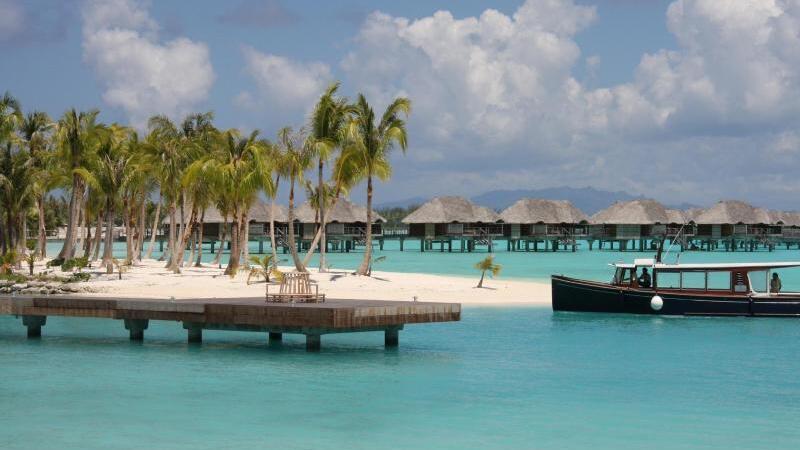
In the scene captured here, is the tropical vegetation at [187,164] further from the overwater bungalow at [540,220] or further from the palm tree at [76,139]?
the overwater bungalow at [540,220]

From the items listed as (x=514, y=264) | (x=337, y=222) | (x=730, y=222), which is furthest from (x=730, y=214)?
(x=337, y=222)

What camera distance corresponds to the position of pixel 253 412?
17969 millimetres

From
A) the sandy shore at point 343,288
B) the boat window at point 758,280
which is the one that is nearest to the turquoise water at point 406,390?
the boat window at point 758,280

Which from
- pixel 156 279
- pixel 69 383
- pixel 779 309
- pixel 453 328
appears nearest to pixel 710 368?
pixel 453 328

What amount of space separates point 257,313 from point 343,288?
52.4 feet

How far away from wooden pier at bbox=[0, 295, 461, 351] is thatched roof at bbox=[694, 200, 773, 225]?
96.5 metres

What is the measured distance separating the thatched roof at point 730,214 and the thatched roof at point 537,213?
15.0m

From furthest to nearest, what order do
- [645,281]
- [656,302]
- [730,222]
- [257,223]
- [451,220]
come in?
[730,222], [451,220], [257,223], [645,281], [656,302]

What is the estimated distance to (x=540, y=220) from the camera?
108 m

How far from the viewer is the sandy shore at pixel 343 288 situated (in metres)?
36.8

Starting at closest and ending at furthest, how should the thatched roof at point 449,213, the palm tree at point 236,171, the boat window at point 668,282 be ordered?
the boat window at point 668,282, the palm tree at point 236,171, the thatched roof at point 449,213

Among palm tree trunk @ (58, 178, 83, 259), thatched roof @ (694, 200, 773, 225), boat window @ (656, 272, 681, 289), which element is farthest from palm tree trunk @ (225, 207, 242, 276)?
thatched roof @ (694, 200, 773, 225)

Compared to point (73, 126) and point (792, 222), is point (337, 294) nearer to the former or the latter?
point (73, 126)

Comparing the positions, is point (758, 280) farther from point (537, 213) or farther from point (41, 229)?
point (537, 213)
